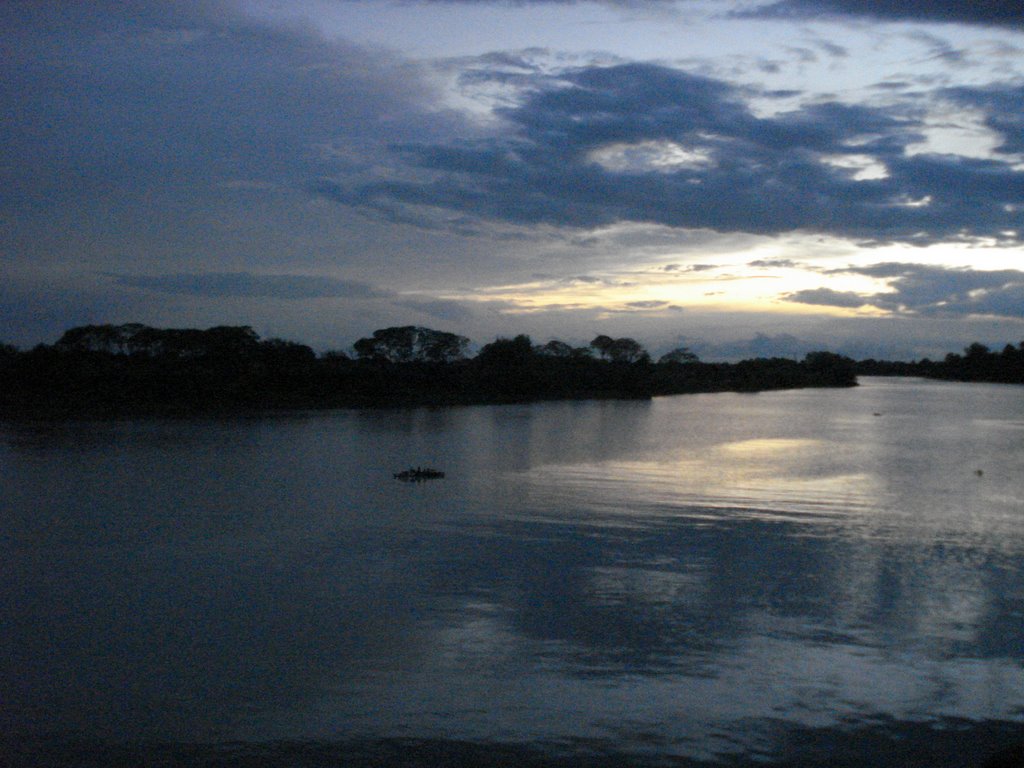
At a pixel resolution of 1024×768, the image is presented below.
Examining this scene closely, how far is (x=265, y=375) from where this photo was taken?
59.8 meters

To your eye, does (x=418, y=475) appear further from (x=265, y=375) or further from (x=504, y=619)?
(x=265, y=375)

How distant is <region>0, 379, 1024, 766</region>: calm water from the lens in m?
7.99

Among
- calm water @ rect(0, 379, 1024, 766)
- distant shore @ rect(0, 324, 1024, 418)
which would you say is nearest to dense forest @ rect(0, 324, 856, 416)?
distant shore @ rect(0, 324, 1024, 418)

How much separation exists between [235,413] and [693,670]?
4446 cm

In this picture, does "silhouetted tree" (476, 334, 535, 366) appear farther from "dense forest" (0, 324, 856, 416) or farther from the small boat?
the small boat

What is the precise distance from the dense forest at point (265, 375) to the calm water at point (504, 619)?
29031 millimetres

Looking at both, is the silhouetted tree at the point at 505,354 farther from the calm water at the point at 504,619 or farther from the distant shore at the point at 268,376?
the calm water at the point at 504,619

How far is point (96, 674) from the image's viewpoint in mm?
9336

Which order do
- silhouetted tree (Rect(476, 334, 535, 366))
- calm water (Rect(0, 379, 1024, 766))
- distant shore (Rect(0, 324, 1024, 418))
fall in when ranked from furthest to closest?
silhouetted tree (Rect(476, 334, 535, 366)) → distant shore (Rect(0, 324, 1024, 418)) → calm water (Rect(0, 379, 1024, 766))

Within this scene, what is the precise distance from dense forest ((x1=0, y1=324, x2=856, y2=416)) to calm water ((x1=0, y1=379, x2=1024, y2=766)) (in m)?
29.0

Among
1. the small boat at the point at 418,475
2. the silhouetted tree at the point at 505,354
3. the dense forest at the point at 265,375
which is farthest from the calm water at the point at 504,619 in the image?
the silhouetted tree at the point at 505,354

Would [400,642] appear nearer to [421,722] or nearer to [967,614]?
[421,722]

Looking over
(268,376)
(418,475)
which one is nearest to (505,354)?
(268,376)

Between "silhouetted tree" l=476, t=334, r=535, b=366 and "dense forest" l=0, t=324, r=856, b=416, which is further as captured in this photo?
"silhouetted tree" l=476, t=334, r=535, b=366
